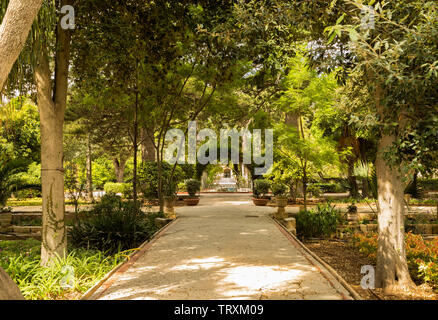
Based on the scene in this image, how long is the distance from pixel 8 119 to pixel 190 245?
437cm

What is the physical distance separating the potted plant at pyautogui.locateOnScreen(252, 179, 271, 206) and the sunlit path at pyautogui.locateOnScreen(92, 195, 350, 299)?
27.8 feet

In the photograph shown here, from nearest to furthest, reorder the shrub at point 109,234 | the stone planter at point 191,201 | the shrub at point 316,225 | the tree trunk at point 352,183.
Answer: the shrub at point 109,234 → the shrub at point 316,225 → the stone planter at point 191,201 → the tree trunk at point 352,183

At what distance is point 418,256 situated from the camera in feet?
23.7

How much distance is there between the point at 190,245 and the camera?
7371 mm

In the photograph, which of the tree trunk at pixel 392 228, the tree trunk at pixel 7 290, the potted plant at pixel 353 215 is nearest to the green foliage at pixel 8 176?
the tree trunk at pixel 7 290

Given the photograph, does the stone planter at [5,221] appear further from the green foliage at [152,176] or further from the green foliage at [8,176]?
the green foliage at [152,176]

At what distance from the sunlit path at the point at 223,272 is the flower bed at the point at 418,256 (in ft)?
7.63

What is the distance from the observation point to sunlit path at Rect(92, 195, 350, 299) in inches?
170

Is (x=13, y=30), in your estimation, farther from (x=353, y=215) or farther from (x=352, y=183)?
(x=352, y=183)

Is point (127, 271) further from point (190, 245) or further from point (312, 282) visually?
point (312, 282)

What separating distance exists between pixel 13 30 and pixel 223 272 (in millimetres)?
4279

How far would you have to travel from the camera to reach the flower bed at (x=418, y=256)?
20.2ft

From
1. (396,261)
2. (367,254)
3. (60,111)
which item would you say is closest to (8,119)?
(60,111)

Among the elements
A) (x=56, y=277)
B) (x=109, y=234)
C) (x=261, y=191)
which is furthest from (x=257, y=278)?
(x=261, y=191)
